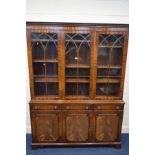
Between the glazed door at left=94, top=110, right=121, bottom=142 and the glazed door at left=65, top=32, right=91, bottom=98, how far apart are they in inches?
18.3

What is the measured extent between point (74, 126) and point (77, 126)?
5 cm

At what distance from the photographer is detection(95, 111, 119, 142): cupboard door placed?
3227 millimetres

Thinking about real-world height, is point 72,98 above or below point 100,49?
below

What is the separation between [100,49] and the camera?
10.4 ft

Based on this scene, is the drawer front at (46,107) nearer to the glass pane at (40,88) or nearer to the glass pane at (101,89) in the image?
the glass pane at (40,88)

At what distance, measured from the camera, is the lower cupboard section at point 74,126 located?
3.18 m

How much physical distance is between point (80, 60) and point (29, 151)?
6.05ft

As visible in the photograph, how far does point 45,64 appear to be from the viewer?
3.18 metres

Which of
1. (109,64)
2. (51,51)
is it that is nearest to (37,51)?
(51,51)

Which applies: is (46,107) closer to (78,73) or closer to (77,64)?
(78,73)
